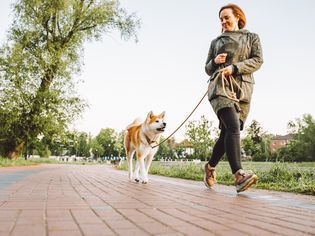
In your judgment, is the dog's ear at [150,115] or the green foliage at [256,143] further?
the green foliage at [256,143]

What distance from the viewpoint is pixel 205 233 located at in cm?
222

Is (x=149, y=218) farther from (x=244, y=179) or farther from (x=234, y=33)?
(x=234, y=33)

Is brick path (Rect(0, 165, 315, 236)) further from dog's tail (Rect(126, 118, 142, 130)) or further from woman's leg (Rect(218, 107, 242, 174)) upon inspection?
dog's tail (Rect(126, 118, 142, 130))

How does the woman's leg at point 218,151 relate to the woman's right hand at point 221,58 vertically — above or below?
below

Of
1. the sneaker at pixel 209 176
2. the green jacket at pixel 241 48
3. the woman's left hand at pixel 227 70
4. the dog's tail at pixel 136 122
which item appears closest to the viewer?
the woman's left hand at pixel 227 70

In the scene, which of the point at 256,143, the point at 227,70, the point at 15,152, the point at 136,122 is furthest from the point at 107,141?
the point at 227,70

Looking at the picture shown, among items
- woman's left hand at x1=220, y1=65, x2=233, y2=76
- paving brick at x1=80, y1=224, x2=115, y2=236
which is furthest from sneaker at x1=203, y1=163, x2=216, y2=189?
paving brick at x1=80, y1=224, x2=115, y2=236

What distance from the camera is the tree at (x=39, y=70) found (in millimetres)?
22094

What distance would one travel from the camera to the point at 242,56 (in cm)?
520

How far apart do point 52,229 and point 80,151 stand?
4324 inches

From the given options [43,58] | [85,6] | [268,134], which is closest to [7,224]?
[43,58]

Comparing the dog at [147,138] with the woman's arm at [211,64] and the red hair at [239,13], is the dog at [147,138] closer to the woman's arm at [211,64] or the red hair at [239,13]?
the woman's arm at [211,64]

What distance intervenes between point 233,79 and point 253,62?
375mm

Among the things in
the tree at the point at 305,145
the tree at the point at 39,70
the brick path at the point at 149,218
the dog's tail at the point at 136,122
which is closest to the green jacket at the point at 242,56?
the brick path at the point at 149,218
